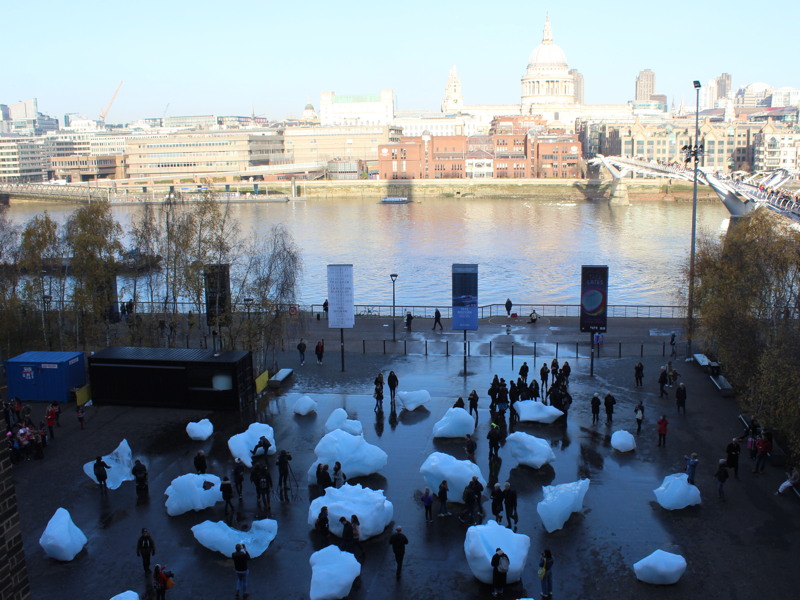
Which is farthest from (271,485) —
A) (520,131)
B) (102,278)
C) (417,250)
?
(520,131)

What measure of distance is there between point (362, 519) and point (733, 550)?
13.0 feet

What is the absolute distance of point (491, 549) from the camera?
7.66 metres

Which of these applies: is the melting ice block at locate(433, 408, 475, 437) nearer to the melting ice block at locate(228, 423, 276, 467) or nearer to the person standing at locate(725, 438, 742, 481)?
the melting ice block at locate(228, 423, 276, 467)

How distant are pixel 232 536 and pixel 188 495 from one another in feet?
3.90

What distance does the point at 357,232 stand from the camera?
180 feet

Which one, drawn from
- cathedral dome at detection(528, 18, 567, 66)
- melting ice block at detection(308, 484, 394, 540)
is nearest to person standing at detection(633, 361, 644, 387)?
melting ice block at detection(308, 484, 394, 540)

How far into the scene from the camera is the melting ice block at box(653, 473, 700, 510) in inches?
363

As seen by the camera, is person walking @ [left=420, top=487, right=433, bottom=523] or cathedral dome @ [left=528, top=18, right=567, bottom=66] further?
cathedral dome @ [left=528, top=18, right=567, bottom=66]

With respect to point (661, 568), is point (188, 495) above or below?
above

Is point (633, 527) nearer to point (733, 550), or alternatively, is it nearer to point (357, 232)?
point (733, 550)

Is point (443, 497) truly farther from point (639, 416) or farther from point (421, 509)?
point (639, 416)

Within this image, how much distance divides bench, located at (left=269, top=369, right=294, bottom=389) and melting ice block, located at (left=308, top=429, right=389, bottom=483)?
181 inches

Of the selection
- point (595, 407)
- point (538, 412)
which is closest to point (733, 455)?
point (595, 407)

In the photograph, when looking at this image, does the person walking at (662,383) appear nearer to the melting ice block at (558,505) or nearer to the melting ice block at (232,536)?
the melting ice block at (558,505)
